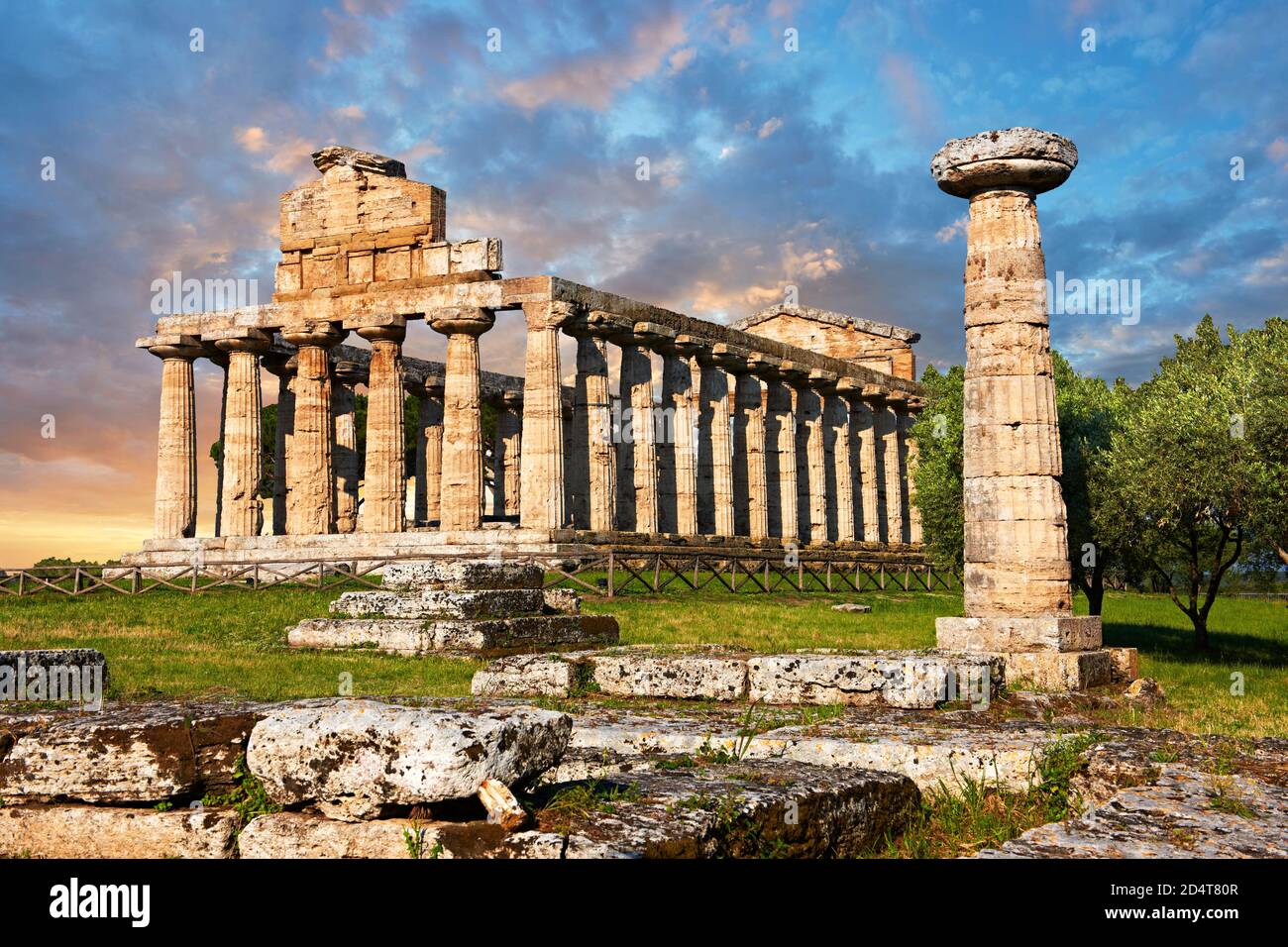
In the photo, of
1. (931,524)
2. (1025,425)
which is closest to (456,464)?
(931,524)

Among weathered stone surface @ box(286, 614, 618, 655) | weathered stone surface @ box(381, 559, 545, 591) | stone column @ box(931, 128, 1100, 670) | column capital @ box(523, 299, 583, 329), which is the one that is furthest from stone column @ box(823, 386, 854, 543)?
stone column @ box(931, 128, 1100, 670)

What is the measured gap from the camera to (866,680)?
1061 cm

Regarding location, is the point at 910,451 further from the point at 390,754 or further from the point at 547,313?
the point at 390,754

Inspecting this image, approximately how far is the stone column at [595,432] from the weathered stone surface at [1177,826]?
3151cm

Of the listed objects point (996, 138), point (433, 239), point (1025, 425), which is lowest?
point (1025, 425)

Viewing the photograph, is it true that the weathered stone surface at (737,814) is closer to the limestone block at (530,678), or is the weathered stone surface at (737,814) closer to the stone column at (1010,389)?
the limestone block at (530,678)

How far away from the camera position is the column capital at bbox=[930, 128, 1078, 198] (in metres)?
15.7

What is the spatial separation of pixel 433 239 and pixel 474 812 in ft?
109

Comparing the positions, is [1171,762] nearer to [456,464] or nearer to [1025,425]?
[1025,425]

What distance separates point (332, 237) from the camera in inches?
1534

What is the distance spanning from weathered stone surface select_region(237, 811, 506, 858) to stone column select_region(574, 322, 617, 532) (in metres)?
31.7

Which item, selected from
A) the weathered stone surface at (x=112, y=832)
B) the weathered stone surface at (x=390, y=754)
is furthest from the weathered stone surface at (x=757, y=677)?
the weathered stone surface at (x=112, y=832)

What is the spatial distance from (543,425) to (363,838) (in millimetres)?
29887
